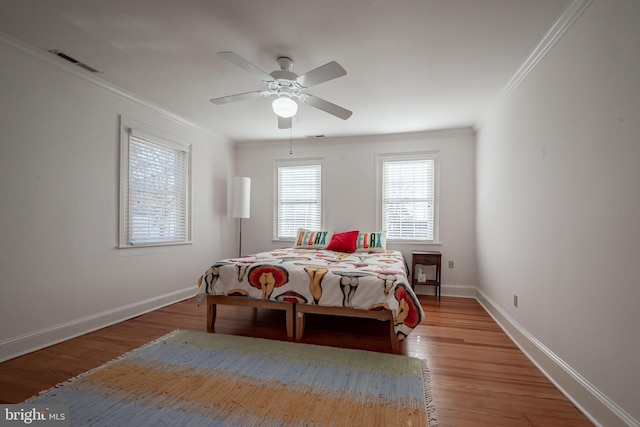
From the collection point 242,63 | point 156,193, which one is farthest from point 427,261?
point 156,193

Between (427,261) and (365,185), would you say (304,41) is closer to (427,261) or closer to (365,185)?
(365,185)

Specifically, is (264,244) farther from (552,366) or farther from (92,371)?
(552,366)

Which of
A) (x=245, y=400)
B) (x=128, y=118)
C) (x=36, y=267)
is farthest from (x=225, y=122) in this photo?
(x=245, y=400)

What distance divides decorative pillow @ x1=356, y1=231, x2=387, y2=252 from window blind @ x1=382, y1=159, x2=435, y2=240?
413 mm

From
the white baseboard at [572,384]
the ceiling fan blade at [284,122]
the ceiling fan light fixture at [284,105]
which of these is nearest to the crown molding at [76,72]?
the ceiling fan blade at [284,122]

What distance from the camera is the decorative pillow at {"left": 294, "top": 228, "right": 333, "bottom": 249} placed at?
457cm

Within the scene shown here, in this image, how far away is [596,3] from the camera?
5.60 ft

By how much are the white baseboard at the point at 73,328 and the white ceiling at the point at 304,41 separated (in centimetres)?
230

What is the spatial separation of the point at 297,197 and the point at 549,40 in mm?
3762

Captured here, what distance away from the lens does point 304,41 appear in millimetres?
2309

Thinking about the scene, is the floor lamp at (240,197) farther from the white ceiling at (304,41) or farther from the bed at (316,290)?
the bed at (316,290)

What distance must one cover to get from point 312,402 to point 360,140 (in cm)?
393

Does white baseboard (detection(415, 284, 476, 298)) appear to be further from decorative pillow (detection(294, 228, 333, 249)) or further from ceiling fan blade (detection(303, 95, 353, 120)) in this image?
ceiling fan blade (detection(303, 95, 353, 120))

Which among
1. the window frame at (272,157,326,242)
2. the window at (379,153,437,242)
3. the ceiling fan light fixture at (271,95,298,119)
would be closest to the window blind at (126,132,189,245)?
the window frame at (272,157,326,242)
